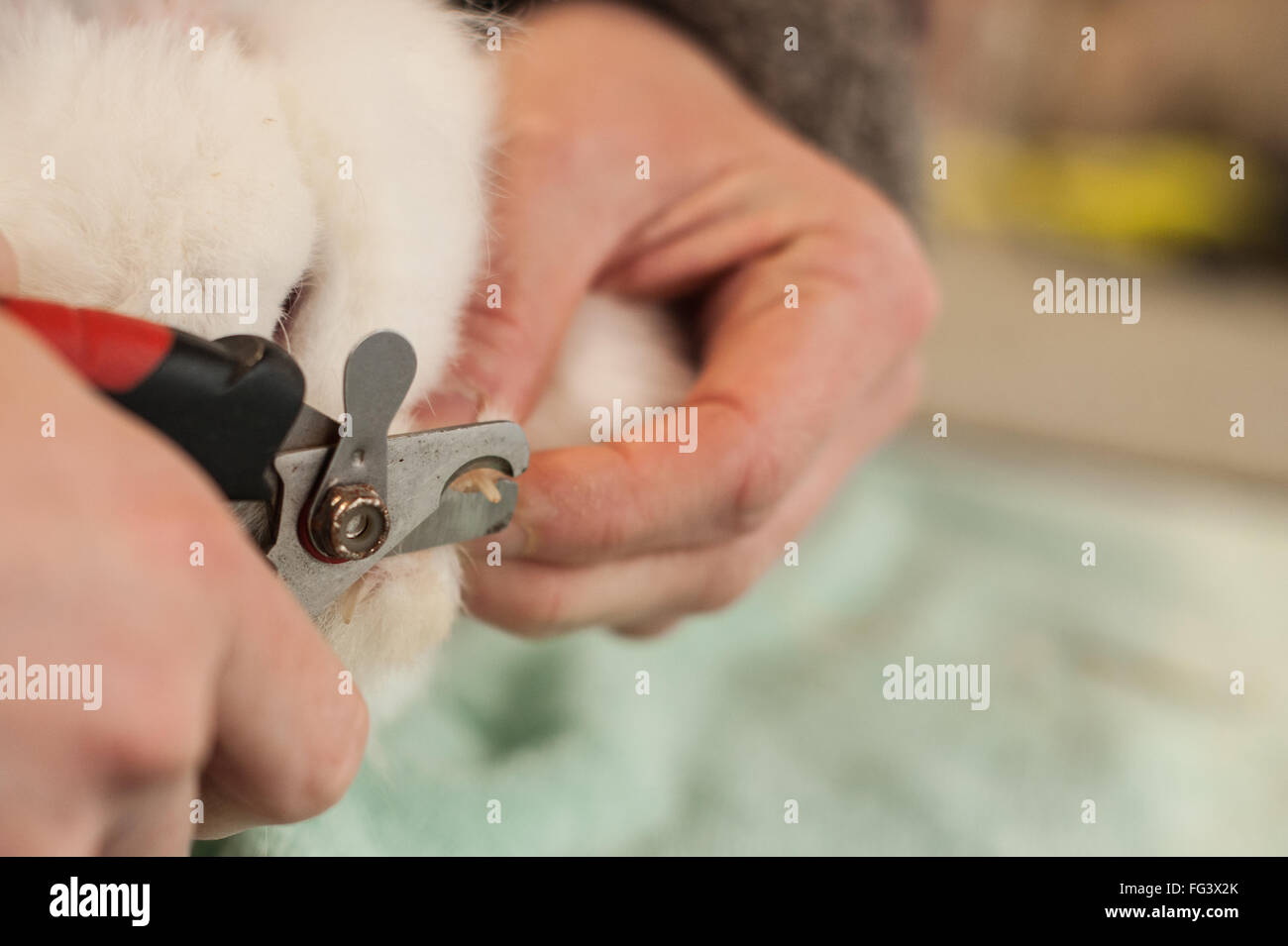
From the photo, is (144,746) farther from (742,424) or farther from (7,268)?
(742,424)

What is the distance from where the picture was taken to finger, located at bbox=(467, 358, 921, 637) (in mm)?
686

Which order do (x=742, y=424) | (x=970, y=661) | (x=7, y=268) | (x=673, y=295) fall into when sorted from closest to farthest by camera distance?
(x=7, y=268) → (x=742, y=424) → (x=673, y=295) → (x=970, y=661)

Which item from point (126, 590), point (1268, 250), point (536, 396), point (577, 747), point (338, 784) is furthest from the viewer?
point (1268, 250)

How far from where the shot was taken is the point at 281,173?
522mm

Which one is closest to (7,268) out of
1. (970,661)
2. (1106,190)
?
(970,661)

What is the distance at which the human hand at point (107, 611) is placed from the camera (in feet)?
0.95

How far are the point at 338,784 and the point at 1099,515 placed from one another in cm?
116

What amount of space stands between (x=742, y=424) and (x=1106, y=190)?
6.58 ft

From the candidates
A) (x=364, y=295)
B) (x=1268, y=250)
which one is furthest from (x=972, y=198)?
(x=364, y=295)

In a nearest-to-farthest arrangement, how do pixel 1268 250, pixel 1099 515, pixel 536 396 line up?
pixel 536 396
pixel 1099 515
pixel 1268 250

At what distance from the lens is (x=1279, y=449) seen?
175cm

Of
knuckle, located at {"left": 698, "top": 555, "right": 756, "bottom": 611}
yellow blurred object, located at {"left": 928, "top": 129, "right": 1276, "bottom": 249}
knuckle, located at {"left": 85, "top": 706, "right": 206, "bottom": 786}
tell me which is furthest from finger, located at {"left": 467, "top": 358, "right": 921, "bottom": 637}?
yellow blurred object, located at {"left": 928, "top": 129, "right": 1276, "bottom": 249}

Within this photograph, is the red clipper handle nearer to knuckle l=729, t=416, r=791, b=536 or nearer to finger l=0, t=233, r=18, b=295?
finger l=0, t=233, r=18, b=295

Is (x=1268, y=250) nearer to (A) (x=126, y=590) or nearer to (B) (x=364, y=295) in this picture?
(B) (x=364, y=295)
